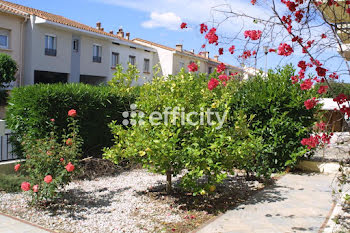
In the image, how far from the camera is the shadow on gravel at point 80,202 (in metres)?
5.39

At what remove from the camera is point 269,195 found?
259 inches

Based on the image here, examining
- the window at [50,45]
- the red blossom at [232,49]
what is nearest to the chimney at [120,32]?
the window at [50,45]

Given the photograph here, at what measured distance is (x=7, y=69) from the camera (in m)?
18.8

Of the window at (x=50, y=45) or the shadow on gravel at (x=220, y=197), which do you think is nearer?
the shadow on gravel at (x=220, y=197)

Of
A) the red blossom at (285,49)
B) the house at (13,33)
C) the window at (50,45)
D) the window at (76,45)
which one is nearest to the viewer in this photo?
the red blossom at (285,49)

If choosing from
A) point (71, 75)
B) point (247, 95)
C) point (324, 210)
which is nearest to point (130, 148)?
point (324, 210)

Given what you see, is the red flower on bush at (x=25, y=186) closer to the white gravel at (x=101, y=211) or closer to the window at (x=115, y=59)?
the white gravel at (x=101, y=211)

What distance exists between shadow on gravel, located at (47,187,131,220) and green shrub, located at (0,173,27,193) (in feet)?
3.32

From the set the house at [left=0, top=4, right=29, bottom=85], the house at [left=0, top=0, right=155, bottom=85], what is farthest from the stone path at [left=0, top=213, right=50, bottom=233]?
the house at [left=0, top=4, right=29, bottom=85]

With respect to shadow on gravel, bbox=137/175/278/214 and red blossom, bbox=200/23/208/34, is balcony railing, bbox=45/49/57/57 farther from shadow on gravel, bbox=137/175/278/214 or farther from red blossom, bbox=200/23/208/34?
red blossom, bbox=200/23/208/34

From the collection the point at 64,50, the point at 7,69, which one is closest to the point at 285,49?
the point at 7,69

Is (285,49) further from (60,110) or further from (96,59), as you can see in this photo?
(96,59)

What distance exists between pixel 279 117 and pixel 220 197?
10.2ft

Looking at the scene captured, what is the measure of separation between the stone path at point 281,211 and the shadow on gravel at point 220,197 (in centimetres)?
4
